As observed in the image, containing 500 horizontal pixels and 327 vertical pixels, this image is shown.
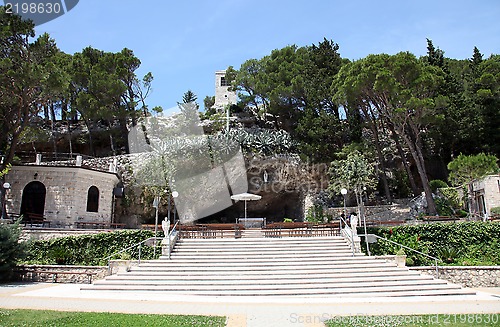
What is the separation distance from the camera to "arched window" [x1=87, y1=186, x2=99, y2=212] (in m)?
23.3

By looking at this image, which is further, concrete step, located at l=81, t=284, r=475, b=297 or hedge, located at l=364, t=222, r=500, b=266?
hedge, located at l=364, t=222, r=500, b=266

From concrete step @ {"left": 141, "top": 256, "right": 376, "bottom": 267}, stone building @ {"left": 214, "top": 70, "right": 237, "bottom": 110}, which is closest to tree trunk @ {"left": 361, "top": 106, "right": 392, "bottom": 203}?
concrete step @ {"left": 141, "top": 256, "right": 376, "bottom": 267}

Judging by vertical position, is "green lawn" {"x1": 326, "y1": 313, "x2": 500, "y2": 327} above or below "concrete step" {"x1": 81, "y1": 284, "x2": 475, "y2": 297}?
above

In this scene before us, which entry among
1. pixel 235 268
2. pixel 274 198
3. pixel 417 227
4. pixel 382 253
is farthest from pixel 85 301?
pixel 274 198

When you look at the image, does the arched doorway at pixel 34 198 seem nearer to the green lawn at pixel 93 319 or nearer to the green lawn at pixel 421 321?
the green lawn at pixel 93 319

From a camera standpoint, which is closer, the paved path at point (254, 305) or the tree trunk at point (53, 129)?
the paved path at point (254, 305)

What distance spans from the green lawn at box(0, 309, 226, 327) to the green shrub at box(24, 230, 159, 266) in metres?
9.11

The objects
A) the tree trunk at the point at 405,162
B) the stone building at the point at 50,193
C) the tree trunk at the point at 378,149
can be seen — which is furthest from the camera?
the tree trunk at the point at 378,149

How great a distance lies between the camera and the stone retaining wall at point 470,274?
13867mm

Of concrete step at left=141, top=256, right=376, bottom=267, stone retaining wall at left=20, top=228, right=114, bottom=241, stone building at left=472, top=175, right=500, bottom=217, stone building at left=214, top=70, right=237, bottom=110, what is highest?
stone building at left=214, top=70, right=237, bottom=110

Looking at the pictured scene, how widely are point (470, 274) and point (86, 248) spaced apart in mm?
17140

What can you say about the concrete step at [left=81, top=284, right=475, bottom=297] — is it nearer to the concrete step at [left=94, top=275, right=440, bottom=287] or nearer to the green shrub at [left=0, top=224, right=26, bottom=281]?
the concrete step at [left=94, top=275, right=440, bottom=287]

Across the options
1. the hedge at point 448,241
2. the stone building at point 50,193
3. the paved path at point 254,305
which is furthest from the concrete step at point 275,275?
the stone building at point 50,193

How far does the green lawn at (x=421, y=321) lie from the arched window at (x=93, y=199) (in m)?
19.7
